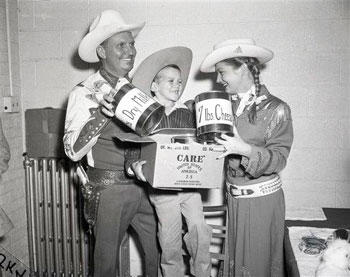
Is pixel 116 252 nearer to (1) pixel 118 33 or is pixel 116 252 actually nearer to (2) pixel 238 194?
(2) pixel 238 194

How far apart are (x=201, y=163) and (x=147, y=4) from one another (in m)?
1.59

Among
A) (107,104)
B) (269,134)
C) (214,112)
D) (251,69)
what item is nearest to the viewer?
(214,112)

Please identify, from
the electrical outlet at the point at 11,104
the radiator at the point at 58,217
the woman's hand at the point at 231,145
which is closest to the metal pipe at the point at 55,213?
the radiator at the point at 58,217

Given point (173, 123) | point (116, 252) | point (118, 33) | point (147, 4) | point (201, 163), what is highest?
point (147, 4)

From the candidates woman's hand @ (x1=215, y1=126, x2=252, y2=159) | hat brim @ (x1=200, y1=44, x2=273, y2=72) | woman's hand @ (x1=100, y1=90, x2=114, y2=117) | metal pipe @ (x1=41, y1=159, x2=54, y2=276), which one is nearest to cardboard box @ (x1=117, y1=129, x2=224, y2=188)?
woman's hand @ (x1=215, y1=126, x2=252, y2=159)

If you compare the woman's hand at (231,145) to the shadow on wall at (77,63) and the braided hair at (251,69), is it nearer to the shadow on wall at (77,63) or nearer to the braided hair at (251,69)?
the braided hair at (251,69)

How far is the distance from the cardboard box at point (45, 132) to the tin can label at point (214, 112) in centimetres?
158

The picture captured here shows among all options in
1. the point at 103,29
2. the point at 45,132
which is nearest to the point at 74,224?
the point at 45,132

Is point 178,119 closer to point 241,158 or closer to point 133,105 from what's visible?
point 241,158

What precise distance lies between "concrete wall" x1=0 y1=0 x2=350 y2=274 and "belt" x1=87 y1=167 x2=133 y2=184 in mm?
996

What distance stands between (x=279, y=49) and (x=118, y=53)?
122cm

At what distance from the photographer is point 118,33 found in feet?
6.22

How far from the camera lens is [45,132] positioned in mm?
2744

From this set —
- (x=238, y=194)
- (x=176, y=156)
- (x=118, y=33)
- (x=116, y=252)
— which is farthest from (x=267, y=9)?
(x=116, y=252)
